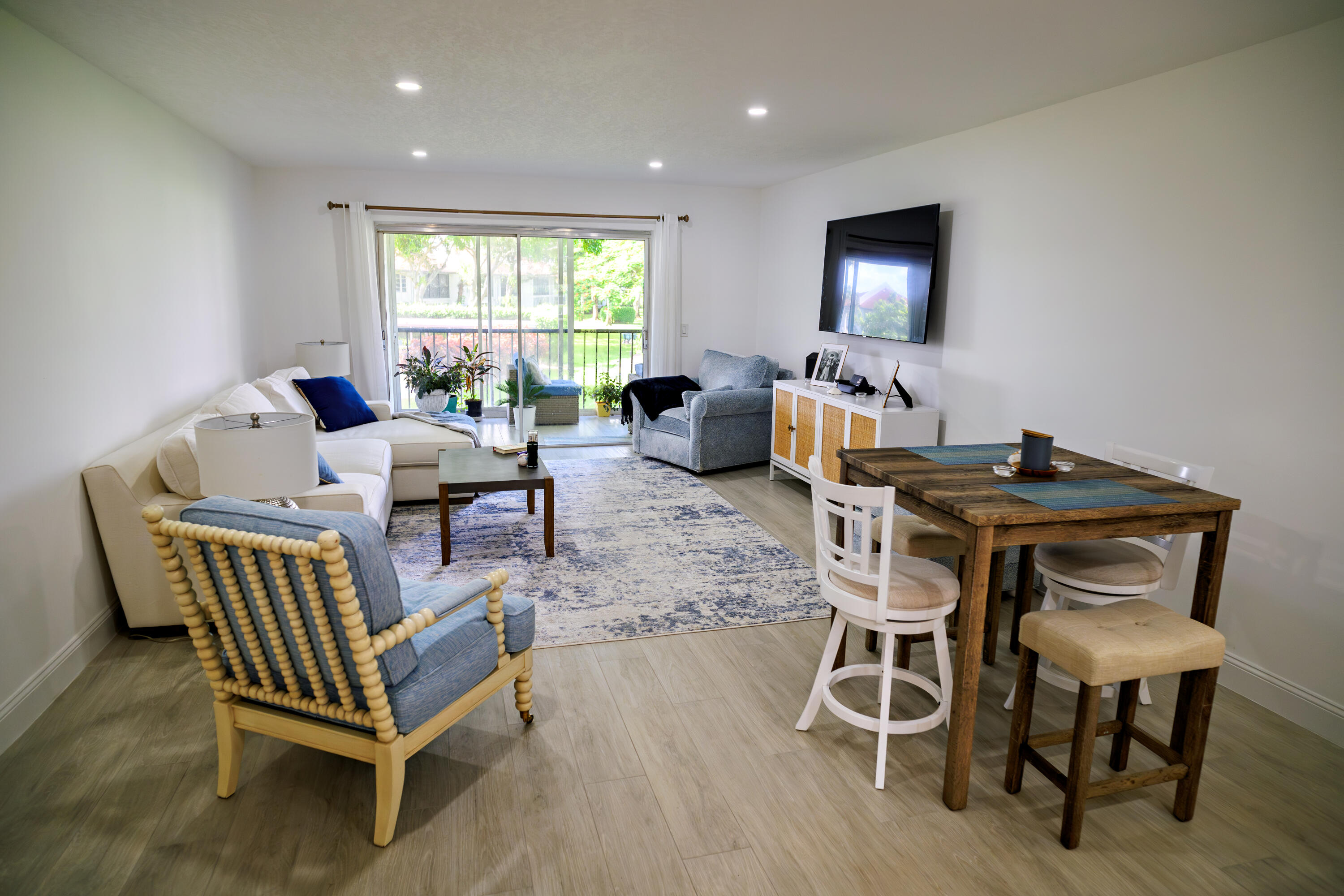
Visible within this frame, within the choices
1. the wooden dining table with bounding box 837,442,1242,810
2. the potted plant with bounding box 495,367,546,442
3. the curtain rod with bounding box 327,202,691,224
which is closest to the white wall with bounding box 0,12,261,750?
the curtain rod with bounding box 327,202,691,224

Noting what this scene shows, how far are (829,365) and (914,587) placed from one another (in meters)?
3.53

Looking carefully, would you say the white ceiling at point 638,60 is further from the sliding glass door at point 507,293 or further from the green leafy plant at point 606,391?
the green leafy plant at point 606,391

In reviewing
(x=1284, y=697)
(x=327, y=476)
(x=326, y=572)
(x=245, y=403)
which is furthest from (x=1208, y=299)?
(x=245, y=403)

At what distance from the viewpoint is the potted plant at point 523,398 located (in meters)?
7.07

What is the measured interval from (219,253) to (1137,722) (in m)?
5.81

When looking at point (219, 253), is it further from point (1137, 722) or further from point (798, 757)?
point (1137, 722)

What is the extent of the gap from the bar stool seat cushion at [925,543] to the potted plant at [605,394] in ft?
17.6

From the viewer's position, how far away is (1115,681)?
1.90 m

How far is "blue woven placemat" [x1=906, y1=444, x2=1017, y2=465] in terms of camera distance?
2732 mm

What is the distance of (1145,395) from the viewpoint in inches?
130

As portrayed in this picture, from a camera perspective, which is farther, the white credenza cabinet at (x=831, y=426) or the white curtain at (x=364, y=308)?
the white curtain at (x=364, y=308)

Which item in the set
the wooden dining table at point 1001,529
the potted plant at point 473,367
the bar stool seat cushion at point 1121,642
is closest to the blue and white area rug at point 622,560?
the wooden dining table at point 1001,529

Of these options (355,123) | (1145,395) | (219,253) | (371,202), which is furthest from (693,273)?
(1145,395)

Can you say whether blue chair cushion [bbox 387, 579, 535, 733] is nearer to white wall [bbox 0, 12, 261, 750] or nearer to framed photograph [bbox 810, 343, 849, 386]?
white wall [bbox 0, 12, 261, 750]
